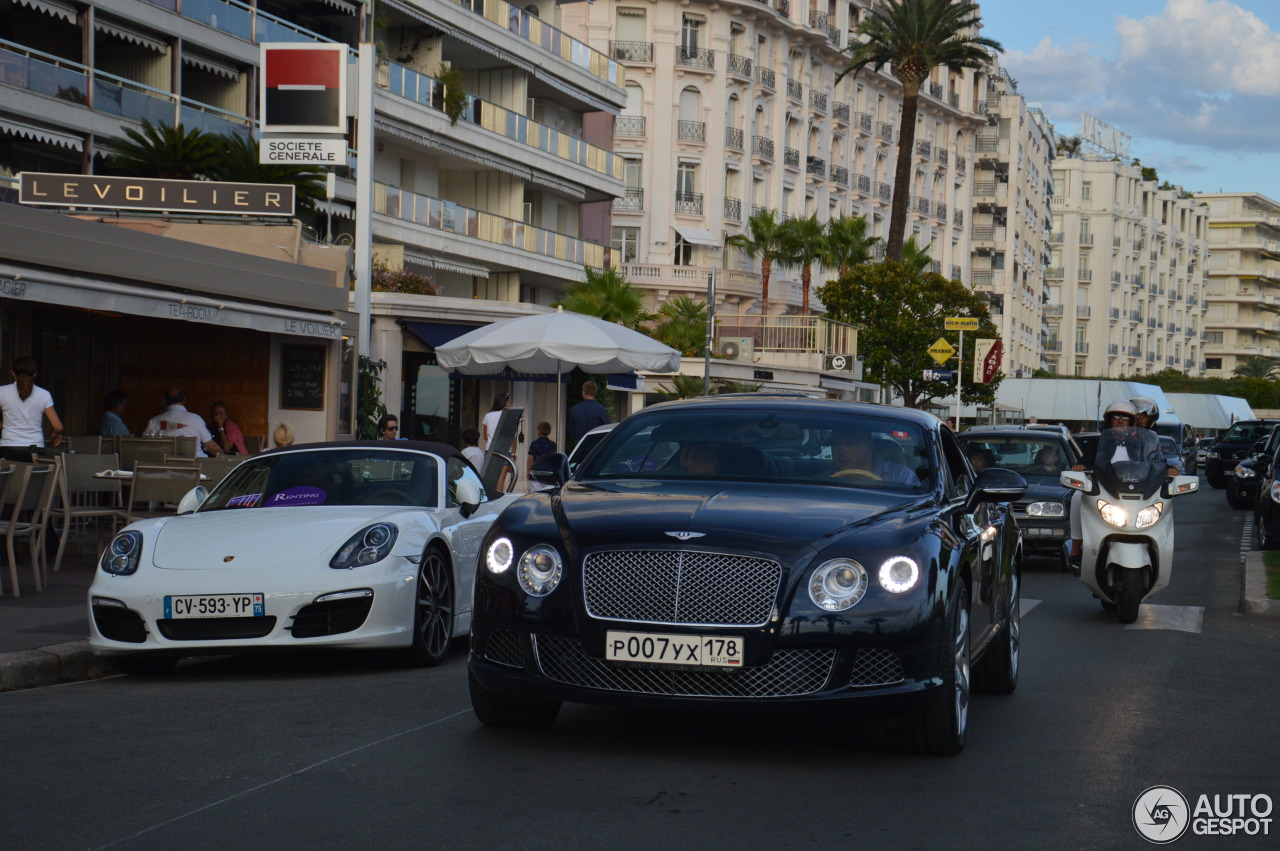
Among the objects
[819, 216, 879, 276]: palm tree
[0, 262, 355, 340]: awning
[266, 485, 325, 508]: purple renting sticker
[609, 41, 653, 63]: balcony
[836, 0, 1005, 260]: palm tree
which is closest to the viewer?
[266, 485, 325, 508]: purple renting sticker

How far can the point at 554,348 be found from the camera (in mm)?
20688

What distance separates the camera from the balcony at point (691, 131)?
223ft

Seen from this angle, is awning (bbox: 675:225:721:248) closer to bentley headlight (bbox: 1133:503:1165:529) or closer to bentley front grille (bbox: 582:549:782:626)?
bentley headlight (bbox: 1133:503:1165:529)

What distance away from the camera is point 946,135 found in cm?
9388

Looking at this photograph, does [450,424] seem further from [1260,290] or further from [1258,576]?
[1260,290]

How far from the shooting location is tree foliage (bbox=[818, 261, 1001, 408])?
2205 inches

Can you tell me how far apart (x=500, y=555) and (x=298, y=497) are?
404 cm

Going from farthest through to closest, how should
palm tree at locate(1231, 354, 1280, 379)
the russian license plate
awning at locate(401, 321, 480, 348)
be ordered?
palm tree at locate(1231, 354, 1280, 379) → awning at locate(401, 321, 480, 348) → the russian license plate

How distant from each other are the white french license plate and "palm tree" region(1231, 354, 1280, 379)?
16569cm

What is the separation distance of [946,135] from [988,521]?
88239 millimetres

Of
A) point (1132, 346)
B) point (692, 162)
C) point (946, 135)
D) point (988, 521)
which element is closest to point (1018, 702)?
point (988, 521)

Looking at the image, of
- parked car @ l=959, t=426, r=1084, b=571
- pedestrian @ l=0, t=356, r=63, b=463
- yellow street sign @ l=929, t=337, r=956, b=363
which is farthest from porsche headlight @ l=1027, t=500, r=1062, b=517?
yellow street sign @ l=929, t=337, r=956, b=363

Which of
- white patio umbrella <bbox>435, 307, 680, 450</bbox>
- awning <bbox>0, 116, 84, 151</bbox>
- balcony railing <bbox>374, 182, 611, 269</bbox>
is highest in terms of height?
awning <bbox>0, 116, 84, 151</bbox>

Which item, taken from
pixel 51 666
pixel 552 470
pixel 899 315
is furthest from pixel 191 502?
pixel 899 315
